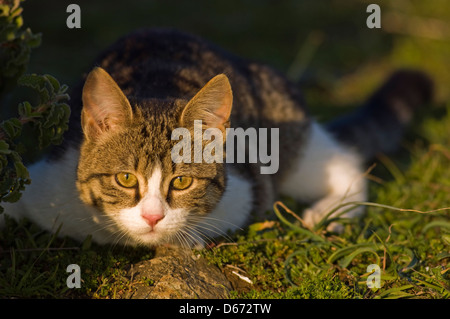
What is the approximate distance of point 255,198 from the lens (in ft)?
11.0

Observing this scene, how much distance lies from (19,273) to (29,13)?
526cm

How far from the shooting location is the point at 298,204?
13.4 feet

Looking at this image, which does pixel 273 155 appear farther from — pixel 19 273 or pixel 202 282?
pixel 19 273

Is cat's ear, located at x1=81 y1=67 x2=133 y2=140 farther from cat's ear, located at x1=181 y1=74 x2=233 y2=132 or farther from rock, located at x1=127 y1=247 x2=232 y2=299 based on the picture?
rock, located at x1=127 y1=247 x2=232 y2=299

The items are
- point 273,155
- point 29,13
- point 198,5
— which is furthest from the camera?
point 198,5

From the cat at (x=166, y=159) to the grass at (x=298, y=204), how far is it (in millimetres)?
154

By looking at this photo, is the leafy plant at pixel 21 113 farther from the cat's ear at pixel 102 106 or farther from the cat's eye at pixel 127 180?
the cat's eye at pixel 127 180

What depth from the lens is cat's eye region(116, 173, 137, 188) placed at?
2.62 meters

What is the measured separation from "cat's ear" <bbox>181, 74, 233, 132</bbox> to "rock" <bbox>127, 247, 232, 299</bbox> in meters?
0.75

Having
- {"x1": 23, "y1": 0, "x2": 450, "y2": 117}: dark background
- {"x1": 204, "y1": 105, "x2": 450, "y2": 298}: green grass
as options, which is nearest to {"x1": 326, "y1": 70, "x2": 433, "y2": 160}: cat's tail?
{"x1": 23, "y1": 0, "x2": 450, "y2": 117}: dark background

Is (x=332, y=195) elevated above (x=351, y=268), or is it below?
above

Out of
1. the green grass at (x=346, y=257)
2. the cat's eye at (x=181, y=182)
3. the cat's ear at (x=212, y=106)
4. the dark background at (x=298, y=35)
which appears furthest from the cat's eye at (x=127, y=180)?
the dark background at (x=298, y=35)

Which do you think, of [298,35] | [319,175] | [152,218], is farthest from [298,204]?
[298,35]
